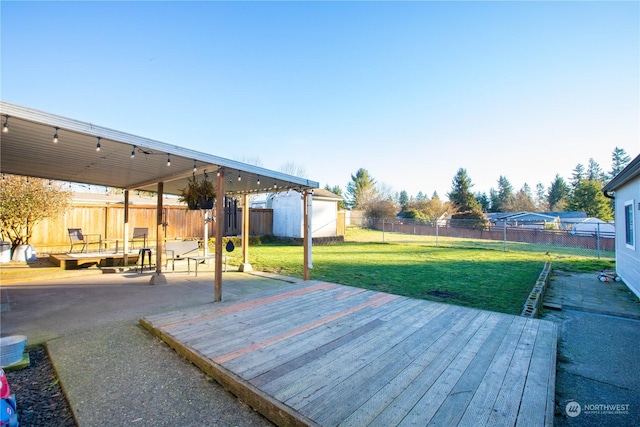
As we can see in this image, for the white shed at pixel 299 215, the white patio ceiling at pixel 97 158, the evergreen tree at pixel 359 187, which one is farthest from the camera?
the evergreen tree at pixel 359 187

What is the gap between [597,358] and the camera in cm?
278

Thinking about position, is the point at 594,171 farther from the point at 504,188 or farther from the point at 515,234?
the point at 515,234

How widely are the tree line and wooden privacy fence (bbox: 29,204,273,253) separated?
19.4 m


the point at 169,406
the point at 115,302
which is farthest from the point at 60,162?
the point at 169,406

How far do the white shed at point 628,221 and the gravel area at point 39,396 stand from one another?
24.8ft

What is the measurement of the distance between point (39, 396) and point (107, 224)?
10149mm

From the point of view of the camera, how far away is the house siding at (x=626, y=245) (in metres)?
5.11

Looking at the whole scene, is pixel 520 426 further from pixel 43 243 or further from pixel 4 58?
pixel 43 243

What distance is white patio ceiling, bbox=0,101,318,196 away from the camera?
287 centimetres

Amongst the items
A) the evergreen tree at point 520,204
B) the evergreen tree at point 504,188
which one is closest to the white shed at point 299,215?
the evergreen tree at point 520,204

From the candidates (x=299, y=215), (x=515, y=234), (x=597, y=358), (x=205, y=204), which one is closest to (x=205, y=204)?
(x=205, y=204)

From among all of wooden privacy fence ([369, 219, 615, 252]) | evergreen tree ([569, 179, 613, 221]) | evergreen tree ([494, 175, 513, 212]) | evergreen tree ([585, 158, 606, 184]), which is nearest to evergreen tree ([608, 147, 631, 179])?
evergreen tree ([585, 158, 606, 184])

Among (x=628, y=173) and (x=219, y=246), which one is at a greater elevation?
(x=628, y=173)

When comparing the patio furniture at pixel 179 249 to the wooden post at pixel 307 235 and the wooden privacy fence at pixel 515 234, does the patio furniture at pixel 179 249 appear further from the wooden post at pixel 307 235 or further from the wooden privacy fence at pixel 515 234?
the wooden privacy fence at pixel 515 234
